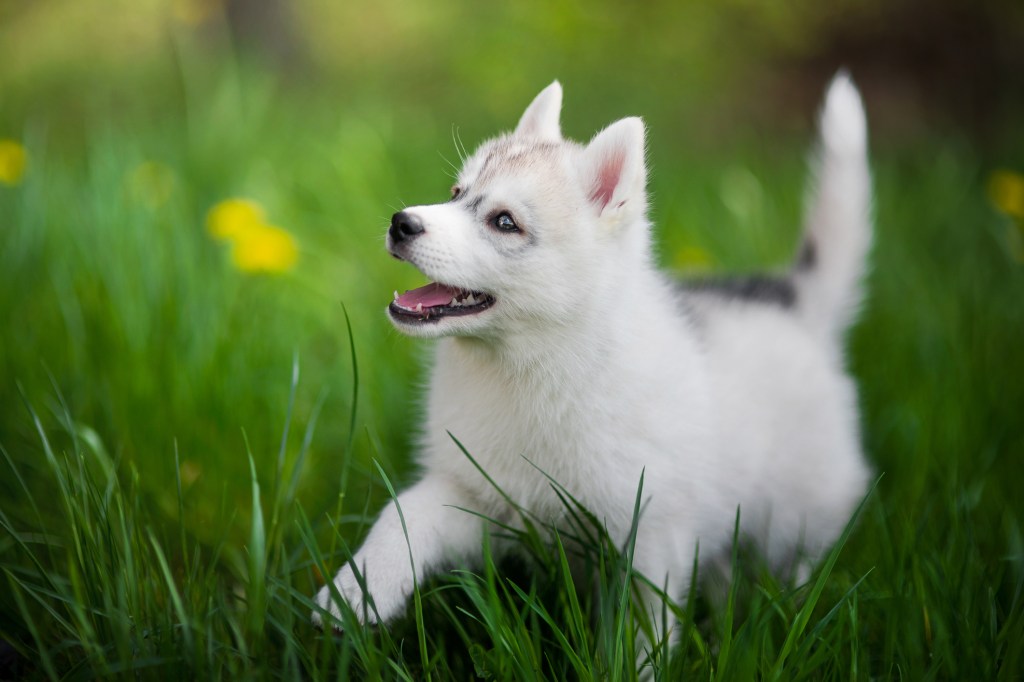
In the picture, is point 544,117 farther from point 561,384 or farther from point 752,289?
point 752,289

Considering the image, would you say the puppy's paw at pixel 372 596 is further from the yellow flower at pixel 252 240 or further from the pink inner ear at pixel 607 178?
the yellow flower at pixel 252 240

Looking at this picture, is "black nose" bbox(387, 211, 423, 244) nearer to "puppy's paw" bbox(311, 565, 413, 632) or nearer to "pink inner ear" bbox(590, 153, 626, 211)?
"pink inner ear" bbox(590, 153, 626, 211)

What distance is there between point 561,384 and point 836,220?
133 cm

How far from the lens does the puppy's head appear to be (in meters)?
1.92

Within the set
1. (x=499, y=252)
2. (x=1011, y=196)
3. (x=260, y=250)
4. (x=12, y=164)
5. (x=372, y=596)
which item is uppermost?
(x=1011, y=196)

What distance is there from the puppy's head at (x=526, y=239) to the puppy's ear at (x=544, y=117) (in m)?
0.22

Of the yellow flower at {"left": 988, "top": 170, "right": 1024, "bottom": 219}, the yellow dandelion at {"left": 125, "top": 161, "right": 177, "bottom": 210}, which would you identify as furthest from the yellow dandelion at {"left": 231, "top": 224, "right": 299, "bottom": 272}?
the yellow flower at {"left": 988, "top": 170, "right": 1024, "bottom": 219}

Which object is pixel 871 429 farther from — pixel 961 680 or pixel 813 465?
pixel 961 680

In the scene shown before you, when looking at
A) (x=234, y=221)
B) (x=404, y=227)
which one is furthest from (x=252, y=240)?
(x=404, y=227)

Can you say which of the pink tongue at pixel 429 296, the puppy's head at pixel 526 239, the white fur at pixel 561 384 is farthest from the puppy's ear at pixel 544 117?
the pink tongue at pixel 429 296

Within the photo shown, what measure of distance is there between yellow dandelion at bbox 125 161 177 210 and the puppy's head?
6.55ft

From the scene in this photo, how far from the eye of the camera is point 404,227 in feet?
6.19

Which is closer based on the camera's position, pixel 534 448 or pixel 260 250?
pixel 534 448

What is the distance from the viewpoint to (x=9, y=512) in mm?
2191
